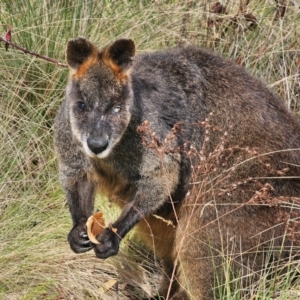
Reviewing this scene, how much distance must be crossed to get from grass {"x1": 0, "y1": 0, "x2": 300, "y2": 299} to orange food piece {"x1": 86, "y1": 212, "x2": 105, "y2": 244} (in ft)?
1.91

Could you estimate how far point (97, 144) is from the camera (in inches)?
178

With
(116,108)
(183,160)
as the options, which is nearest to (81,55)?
(116,108)

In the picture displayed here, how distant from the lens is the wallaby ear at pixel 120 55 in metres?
4.80

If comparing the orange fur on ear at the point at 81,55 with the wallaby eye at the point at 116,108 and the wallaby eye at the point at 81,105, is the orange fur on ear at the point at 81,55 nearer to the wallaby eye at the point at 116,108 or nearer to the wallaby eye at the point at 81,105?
the wallaby eye at the point at 81,105

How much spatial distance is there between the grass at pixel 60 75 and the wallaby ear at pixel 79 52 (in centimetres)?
140

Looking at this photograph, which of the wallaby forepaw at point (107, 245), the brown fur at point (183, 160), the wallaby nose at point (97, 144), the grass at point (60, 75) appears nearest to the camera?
the wallaby nose at point (97, 144)

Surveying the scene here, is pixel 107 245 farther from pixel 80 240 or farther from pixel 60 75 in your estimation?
pixel 60 75

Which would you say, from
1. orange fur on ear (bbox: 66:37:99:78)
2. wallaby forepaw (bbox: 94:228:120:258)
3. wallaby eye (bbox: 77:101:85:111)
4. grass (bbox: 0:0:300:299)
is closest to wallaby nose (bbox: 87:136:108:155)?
wallaby eye (bbox: 77:101:85:111)

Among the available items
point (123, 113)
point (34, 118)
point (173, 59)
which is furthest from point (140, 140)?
point (34, 118)

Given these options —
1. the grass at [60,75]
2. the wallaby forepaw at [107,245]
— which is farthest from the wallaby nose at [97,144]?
the grass at [60,75]

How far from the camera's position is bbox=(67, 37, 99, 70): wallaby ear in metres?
4.80

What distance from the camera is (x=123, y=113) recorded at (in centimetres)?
477

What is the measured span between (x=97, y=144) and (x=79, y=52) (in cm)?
62

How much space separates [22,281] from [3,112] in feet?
5.55
